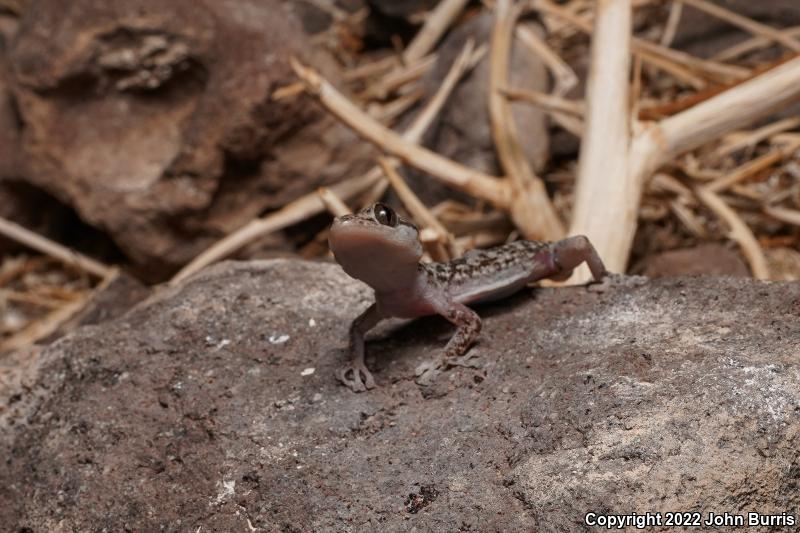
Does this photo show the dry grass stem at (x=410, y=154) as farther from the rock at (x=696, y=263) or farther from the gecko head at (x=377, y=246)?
the gecko head at (x=377, y=246)

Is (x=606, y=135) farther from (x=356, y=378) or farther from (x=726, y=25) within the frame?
(x=726, y=25)

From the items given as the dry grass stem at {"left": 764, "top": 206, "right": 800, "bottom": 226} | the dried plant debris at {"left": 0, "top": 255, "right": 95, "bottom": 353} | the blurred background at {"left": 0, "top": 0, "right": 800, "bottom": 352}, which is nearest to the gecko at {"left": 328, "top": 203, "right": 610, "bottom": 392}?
the blurred background at {"left": 0, "top": 0, "right": 800, "bottom": 352}

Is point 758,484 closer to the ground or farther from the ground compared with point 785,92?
closer to the ground

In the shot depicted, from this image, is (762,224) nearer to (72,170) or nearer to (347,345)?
(347,345)

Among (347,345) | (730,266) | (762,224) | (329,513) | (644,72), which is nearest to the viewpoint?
(329,513)

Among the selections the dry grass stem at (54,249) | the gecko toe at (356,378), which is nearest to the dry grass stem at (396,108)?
the dry grass stem at (54,249)

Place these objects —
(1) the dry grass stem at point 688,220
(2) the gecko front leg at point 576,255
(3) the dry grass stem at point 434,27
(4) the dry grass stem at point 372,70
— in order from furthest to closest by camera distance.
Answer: (4) the dry grass stem at point 372,70
(3) the dry grass stem at point 434,27
(1) the dry grass stem at point 688,220
(2) the gecko front leg at point 576,255

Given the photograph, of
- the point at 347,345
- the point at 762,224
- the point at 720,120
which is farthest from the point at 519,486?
the point at 762,224

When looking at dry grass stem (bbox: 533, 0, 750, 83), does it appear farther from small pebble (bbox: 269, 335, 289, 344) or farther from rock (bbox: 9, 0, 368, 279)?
small pebble (bbox: 269, 335, 289, 344)
